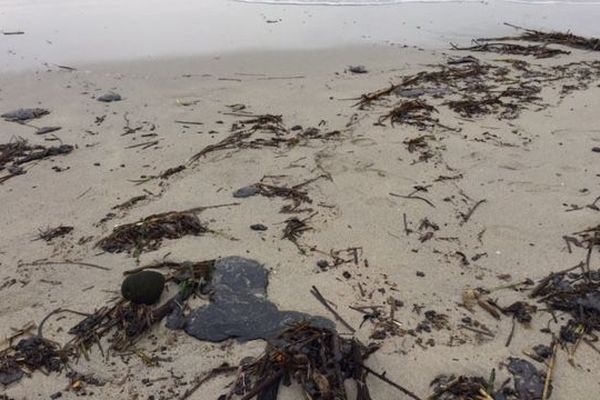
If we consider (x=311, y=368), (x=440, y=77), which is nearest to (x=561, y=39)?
(x=440, y=77)

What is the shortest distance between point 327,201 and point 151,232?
1270mm

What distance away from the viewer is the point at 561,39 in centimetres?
842

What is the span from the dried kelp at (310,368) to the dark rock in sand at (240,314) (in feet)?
0.55

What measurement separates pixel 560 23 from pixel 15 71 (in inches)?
339

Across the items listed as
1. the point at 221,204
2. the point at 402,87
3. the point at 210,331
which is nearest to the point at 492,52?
the point at 402,87

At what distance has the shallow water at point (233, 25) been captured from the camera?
8.28 metres

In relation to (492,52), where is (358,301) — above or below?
below

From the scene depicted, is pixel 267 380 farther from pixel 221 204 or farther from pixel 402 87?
pixel 402 87

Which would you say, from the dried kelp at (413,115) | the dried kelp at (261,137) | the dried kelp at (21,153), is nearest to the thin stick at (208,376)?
the dried kelp at (261,137)

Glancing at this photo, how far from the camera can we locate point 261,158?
4875 mm

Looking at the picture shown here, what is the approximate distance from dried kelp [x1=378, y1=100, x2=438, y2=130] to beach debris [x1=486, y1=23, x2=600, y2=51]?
11.5ft

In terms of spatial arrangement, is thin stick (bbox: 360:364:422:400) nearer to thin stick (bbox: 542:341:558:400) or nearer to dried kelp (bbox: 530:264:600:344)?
thin stick (bbox: 542:341:558:400)

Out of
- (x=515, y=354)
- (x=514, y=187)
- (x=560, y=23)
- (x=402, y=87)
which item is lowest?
(x=515, y=354)

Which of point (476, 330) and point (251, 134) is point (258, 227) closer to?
point (476, 330)
